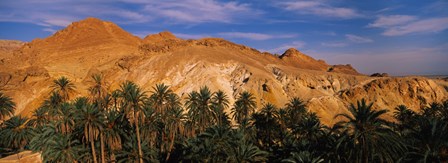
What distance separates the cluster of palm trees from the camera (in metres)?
31.2

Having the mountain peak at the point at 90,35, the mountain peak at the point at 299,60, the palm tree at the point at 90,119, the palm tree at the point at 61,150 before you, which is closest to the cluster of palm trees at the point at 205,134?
the palm tree at the point at 61,150

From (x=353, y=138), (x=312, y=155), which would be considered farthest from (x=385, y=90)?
(x=353, y=138)

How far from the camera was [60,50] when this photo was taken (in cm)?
12419

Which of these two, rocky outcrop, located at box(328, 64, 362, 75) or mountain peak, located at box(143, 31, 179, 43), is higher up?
mountain peak, located at box(143, 31, 179, 43)

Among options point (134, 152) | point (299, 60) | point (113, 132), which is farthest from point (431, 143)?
point (299, 60)

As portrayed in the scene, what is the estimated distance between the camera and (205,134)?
45875 mm

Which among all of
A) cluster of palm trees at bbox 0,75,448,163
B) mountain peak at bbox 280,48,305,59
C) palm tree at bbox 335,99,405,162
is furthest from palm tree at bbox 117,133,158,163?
mountain peak at bbox 280,48,305,59

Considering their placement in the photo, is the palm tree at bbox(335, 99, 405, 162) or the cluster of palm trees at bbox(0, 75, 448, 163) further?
the cluster of palm trees at bbox(0, 75, 448, 163)

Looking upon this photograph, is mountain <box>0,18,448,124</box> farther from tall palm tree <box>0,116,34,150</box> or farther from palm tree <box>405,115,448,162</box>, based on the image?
palm tree <box>405,115,448,162</box>

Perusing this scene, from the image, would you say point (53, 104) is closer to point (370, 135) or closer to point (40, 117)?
point (40, 117)

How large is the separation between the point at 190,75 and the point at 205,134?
180 ft

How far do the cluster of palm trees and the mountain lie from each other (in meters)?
29.1

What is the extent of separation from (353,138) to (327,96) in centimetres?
6201

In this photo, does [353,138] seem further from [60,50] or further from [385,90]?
[60,50]
